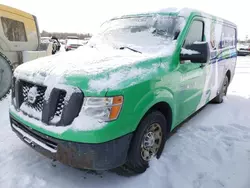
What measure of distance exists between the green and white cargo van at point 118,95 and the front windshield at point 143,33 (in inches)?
0.5

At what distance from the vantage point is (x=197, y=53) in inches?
110

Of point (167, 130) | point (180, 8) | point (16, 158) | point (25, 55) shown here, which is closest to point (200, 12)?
point (180, 8)

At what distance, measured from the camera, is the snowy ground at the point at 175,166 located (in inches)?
100.0

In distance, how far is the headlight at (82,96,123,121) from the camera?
6.64 feet

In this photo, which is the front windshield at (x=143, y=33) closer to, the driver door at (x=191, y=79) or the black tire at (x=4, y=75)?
the driver door at (x=191, y=79)

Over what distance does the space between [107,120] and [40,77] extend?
0.84 m

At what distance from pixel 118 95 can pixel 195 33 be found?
1.94 metres

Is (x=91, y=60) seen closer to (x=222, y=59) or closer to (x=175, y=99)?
(x=175, y=99)

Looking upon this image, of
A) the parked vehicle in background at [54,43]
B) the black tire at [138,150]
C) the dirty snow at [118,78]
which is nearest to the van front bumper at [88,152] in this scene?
the black tire at [138,150]

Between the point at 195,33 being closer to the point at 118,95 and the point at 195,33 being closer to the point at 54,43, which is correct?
the point at 118,95

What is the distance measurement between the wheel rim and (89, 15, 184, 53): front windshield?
96 cm

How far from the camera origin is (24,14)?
665 cm

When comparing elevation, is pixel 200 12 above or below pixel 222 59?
above

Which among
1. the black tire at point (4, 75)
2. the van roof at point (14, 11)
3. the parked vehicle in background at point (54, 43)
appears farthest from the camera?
the parked vehicle in background at point (54, 43)
